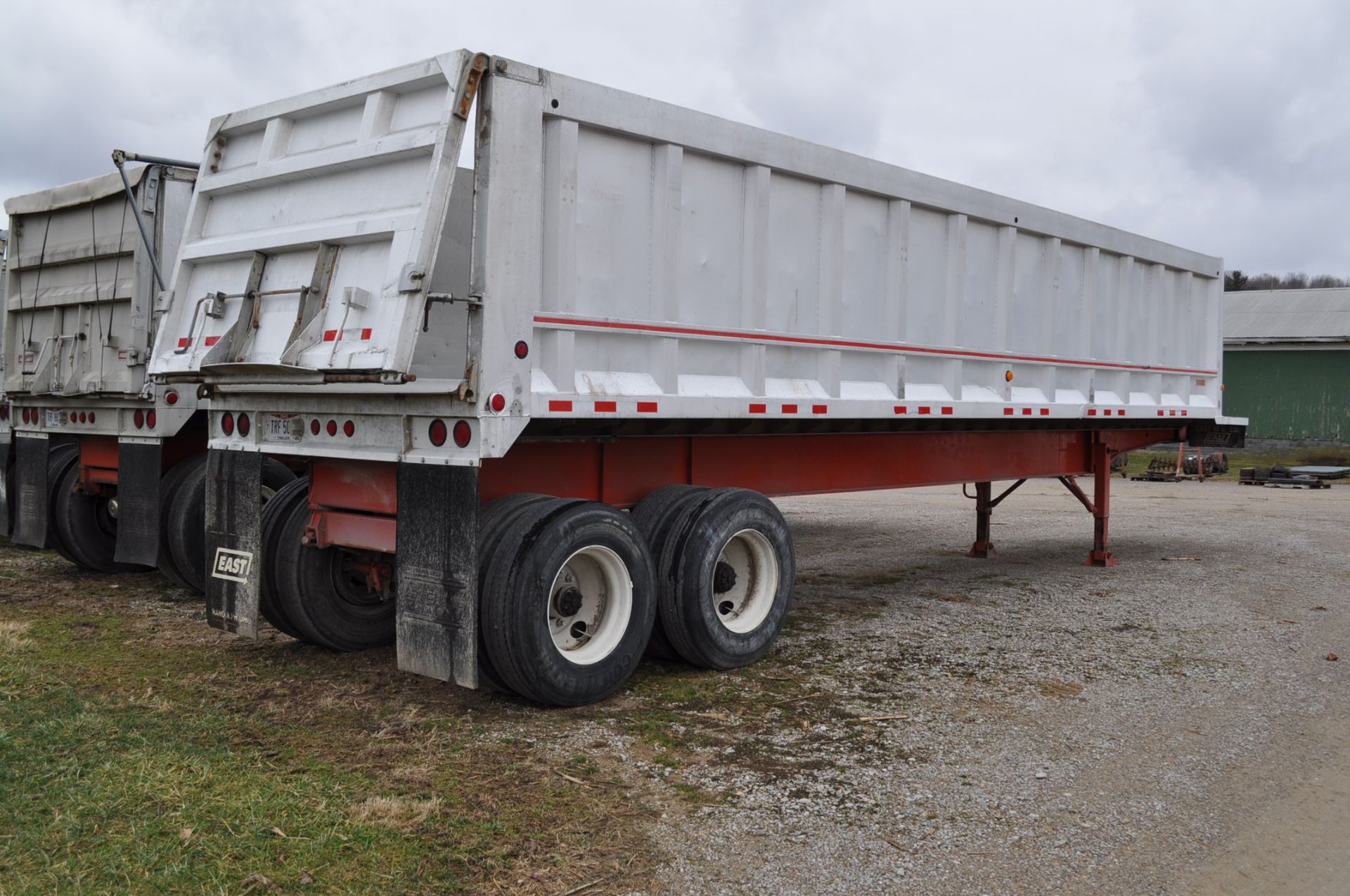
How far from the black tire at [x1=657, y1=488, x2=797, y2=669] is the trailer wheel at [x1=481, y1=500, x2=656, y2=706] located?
29cm

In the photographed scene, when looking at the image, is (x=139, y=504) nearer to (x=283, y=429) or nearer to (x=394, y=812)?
(x=283, y=429)

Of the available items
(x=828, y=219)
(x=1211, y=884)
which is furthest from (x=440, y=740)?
(x=828, y=219)

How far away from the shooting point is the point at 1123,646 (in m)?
7.33

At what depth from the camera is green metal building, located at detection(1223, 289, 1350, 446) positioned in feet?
93.5

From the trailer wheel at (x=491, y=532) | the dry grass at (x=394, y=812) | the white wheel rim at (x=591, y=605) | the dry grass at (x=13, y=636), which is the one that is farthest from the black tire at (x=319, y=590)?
the dry grass at (x=394, y=812)

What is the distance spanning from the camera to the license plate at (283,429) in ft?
19.7

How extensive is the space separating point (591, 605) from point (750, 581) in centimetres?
130

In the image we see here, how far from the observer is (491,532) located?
5.30 meters

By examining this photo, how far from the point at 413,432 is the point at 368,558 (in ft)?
4.07

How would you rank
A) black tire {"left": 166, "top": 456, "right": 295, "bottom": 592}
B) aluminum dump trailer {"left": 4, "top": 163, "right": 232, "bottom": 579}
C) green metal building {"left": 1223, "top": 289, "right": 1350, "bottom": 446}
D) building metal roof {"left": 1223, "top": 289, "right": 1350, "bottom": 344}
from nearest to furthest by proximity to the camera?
1. black tire {"left": 166, "top": 456, "right": 295, "bottom": 592}
2. aluminum dump trailer {"left": 4, "top": 163, "right": 232, "bottom": 579}
3. green metal building {"left": 1223, "top": 289, "right": 1350, "bottom": 446}
4. building metal roof {"left": 1223, "top": 289, "right": 1350, "bottom": 344}

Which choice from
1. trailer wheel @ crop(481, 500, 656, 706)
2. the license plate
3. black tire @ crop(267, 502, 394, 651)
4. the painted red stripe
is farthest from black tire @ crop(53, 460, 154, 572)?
the painted red stripe

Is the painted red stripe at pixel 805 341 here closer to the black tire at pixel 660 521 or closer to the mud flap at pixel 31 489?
the black tire at pixel 660 521

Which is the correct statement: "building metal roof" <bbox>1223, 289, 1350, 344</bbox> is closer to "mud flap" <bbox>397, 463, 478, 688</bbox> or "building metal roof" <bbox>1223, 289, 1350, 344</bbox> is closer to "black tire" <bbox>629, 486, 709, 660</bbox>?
"black tire" <bbox>629, 486, 709, 660</bbox>

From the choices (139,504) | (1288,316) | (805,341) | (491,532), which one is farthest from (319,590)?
(1288,316)
